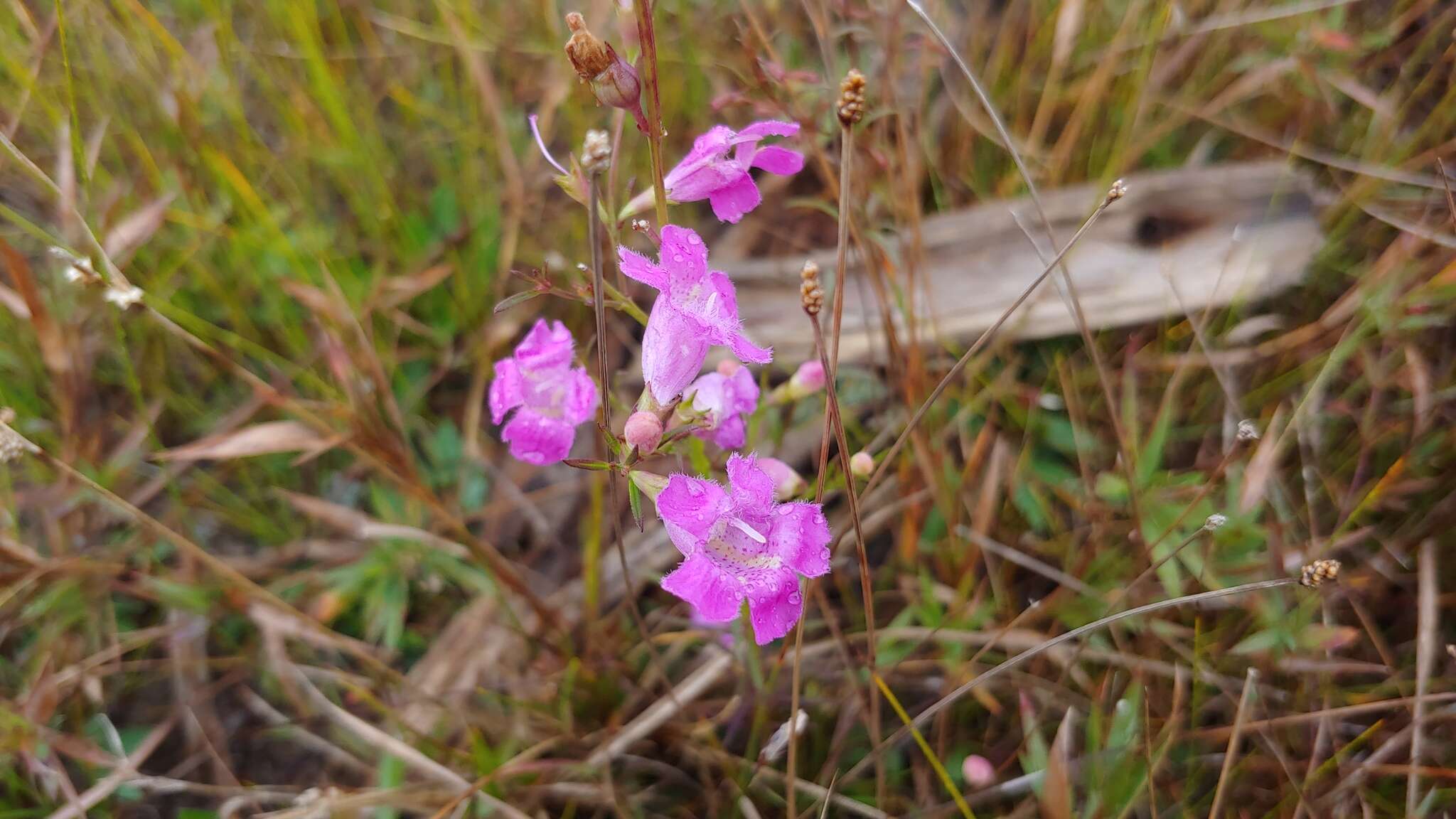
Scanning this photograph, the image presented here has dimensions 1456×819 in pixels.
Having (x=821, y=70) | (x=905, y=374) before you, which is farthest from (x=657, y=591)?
(x=821, y=70)

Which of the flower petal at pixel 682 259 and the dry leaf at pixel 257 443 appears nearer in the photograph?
the flower petal at pixel 682 259

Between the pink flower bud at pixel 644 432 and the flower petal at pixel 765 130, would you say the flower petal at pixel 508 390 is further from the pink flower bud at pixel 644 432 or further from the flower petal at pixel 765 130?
the flower petal at pixel 765 130

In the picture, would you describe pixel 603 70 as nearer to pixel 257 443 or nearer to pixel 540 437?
pixel 540 437

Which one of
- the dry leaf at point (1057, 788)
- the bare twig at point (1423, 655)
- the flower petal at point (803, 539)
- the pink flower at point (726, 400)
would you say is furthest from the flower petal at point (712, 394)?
the bare twig at point (1423, 655)

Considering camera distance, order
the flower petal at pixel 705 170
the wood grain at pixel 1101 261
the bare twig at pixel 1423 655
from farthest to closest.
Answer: the wood grain at pixel 1101 261
the bare twig at pixel 1423 655
the flower petal at pixel 705 170

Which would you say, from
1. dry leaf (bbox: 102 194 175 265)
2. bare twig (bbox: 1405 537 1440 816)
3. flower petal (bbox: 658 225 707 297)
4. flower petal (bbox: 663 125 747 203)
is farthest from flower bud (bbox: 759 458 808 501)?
dry leaf (bbox: 102 194 175 265)

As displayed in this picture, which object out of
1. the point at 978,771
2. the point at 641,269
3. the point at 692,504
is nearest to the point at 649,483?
the point at 692,504
